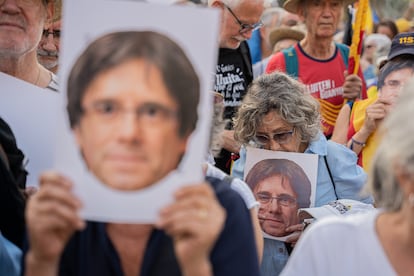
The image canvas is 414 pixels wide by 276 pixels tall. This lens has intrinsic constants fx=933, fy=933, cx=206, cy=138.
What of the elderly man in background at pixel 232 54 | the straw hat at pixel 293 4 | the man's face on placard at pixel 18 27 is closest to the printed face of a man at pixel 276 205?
the elderly man in background at pixel 232 54

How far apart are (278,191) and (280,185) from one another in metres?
0.03

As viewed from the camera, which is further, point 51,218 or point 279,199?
point 279,199

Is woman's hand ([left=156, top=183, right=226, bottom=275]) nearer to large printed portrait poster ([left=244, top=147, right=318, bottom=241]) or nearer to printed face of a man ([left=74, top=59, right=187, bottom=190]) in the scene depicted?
printed face of a man ([left=74, top=59, right=187, bottom=190])

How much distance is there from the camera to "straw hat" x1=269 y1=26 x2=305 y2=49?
25.7 feet

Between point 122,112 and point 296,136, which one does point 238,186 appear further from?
point 122,112

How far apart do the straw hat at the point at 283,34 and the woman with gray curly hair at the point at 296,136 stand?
3.57 meters

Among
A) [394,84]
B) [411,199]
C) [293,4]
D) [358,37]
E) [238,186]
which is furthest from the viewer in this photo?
[293,4]

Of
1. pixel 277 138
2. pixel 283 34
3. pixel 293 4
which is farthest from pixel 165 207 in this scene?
pixel 283 34

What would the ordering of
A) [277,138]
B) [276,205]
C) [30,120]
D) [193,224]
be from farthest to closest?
[277,138], [276,205], [30,120], [193,224]

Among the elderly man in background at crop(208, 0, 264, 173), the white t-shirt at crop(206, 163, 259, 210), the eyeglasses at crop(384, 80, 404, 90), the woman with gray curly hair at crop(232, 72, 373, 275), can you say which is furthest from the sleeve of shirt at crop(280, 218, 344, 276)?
the elderly man in background at crop(208, 0, 264, 173)

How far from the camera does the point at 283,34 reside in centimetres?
784

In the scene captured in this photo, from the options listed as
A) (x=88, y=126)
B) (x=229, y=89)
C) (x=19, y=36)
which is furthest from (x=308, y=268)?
(x=229, y=89)

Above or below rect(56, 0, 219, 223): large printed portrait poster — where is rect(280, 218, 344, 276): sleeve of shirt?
below

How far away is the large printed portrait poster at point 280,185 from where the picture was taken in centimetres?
398
